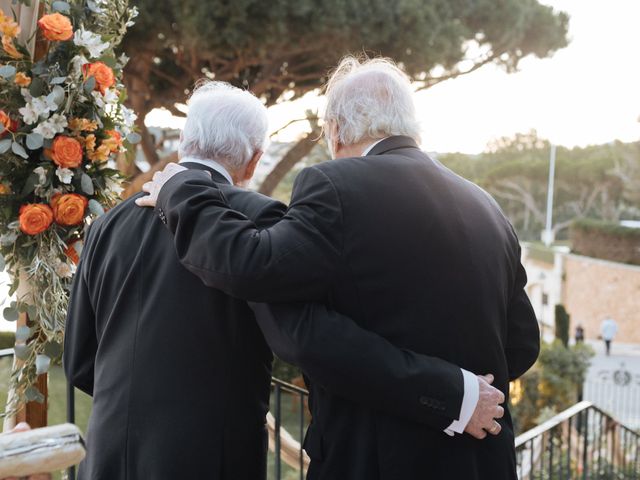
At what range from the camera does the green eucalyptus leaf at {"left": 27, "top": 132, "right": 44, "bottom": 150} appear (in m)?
2.10

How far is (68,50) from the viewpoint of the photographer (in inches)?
87.1

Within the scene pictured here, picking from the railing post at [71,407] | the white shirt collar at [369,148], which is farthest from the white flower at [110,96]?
the white shirt collar at [369,148]

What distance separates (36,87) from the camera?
212 cm

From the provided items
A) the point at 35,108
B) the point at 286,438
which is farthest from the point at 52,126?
the point at 286,438

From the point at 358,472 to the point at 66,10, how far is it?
163 centimetres

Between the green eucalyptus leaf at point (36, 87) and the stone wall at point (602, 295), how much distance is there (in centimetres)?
2543

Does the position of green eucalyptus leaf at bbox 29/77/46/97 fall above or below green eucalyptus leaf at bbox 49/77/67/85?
below

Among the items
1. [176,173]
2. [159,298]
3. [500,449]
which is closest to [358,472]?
[500,449]

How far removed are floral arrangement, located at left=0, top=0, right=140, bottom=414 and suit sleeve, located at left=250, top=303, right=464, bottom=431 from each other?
40.8 inches

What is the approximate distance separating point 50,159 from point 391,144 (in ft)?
3.74

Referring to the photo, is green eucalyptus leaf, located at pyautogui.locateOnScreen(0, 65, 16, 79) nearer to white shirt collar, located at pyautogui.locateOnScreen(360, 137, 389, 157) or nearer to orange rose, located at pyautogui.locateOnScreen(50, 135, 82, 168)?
orange rose, located at pyautogui.locateOnScreen(50, 135, 82, 168)

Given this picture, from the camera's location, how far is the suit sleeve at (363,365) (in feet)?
4.59

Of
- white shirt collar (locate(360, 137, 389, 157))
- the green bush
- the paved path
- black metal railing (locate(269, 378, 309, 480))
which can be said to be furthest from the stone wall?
white shirt collar (locate(360, 137, 389, 157))

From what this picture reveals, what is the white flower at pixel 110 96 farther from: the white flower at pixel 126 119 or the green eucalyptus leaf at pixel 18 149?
the green eucalyptus leaf at pixel 18 149
